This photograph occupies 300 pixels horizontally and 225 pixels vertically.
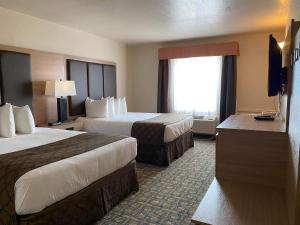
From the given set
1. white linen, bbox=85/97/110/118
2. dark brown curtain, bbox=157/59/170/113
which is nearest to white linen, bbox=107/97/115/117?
white linen, bbox=85/97/110/118

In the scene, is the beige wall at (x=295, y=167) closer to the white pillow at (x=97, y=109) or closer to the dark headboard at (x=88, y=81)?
the white pillow at (x=97, y=109)

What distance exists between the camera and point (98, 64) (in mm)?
5082

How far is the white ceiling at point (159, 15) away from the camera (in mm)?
3162

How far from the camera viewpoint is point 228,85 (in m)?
5.20

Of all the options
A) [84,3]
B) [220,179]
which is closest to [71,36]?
[84,3]

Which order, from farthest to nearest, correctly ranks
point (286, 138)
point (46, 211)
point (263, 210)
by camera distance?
point (46, 211) → point (286, 138) → point (263, 210)

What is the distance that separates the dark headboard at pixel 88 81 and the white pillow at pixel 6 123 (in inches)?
66.3

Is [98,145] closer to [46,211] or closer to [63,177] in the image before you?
[63,177]

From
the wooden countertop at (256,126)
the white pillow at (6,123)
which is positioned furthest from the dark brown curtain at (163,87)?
the wooden countertop at (256,126)

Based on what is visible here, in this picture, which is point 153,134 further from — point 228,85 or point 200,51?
point 200,51

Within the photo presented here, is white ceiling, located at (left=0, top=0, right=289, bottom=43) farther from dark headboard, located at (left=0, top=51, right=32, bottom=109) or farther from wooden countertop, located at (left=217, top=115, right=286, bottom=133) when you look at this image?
wooden countertop, located at (left=217, top=115, right=286, bottom=133)

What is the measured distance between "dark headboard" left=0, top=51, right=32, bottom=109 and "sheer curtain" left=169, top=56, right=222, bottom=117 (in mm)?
3395

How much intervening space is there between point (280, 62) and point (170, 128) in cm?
193

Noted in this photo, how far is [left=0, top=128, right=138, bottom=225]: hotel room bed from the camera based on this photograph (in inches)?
61.4
